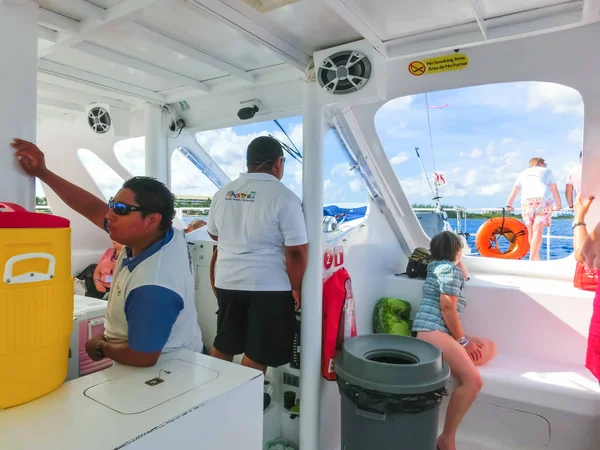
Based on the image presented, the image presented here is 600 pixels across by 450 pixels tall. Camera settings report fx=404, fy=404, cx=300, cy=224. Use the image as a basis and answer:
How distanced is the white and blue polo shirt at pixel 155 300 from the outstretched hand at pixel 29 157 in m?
0.45

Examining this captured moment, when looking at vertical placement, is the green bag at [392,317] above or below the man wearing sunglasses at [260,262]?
below

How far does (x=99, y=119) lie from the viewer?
3.59m

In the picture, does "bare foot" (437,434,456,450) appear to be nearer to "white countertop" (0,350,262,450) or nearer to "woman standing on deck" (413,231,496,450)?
"woman standing on deck" (413,231,496,450)

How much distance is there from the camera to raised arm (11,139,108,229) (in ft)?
4.89

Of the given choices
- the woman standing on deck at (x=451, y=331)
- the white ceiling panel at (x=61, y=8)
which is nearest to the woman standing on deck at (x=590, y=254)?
the woman standing on deck at (x=451, y=331)

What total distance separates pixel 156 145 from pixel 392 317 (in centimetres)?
257

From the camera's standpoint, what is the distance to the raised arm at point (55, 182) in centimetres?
149

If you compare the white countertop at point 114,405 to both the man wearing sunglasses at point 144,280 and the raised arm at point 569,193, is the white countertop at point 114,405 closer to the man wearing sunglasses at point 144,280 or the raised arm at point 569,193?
the man wearing sunglasses at point 144,280

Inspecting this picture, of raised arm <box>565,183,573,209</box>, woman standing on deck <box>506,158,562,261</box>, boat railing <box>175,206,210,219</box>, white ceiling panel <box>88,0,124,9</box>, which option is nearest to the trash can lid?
raised arm <box>565,183,573,209</box>

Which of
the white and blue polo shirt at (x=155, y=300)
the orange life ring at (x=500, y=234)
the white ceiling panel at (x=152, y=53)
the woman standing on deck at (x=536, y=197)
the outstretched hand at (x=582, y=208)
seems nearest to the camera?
the white and blue polo shirt at (x=155, y=300)

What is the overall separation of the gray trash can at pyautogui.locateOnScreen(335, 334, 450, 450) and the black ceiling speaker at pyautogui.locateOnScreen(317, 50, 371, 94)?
147 cm

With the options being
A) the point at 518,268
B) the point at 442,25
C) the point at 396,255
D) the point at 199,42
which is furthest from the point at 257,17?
the point at 518,268

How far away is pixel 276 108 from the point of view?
315 centimetres

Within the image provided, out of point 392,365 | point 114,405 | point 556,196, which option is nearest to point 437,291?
point 392,365
